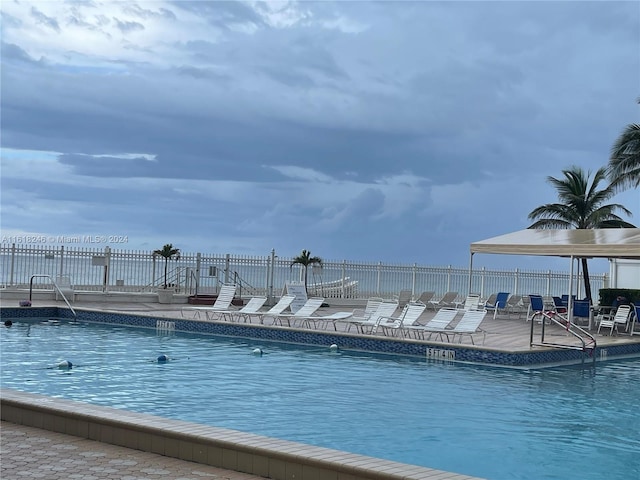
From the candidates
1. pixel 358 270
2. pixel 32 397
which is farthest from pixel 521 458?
pixel 358 270

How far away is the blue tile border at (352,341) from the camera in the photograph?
1274cm

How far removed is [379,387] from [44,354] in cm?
535

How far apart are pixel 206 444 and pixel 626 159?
21.1m

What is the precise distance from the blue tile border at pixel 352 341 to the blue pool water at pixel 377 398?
1.08 ft

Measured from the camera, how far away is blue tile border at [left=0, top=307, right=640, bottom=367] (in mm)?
12742

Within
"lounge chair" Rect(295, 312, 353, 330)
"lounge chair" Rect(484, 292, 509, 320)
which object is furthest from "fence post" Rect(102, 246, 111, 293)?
"lounge chair" Rect(484, 292, 509, 320)

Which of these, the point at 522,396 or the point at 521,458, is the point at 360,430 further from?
the point at 522,396

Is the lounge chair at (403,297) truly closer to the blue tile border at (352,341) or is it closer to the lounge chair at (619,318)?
the lounge chair at (619,318)

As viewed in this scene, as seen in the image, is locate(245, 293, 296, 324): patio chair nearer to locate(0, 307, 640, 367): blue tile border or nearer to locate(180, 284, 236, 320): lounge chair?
locate(180, 284, 236, 320): lounge chair

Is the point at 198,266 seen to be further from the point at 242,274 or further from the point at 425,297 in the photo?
the point at 425,297

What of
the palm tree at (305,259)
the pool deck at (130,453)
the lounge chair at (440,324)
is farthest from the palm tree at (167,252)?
the pool deck at (130,453)

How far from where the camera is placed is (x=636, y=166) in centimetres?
2378

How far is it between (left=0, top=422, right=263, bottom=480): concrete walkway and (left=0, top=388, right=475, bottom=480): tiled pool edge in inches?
2.9

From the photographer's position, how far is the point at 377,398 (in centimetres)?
964
